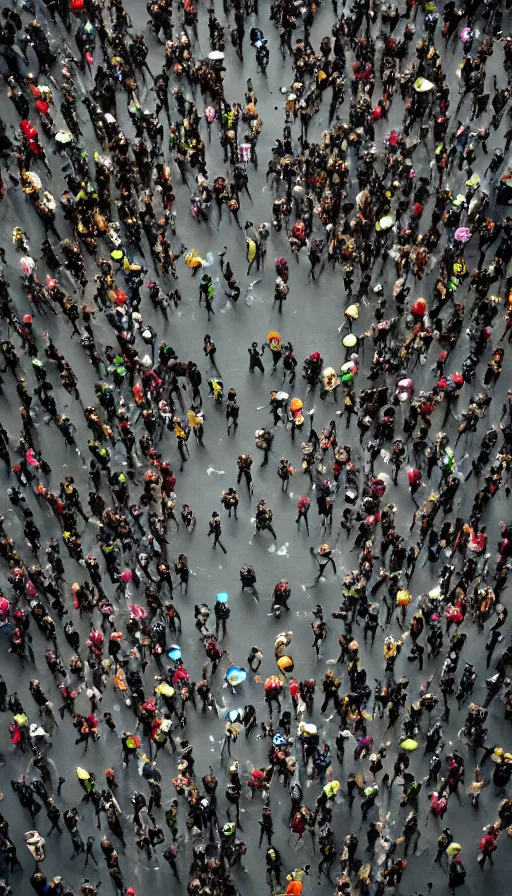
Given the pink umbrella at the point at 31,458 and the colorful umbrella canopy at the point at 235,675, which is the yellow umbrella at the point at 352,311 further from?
the colorful umbrella canopy at the point at 235,675

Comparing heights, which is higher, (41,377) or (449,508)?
(41,377)

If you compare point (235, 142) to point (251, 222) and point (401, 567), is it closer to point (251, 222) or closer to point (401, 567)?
point (251, 222)

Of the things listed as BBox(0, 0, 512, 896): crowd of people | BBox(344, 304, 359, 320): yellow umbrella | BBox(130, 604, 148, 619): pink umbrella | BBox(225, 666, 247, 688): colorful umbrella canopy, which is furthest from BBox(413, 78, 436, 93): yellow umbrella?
BBox(225, 666, 247, 688): colorful umbrella canopy

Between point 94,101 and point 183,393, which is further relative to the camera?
point 94,101

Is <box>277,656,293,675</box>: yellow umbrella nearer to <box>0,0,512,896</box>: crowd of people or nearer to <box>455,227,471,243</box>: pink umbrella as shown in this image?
<box>0,0,512,896</box>: crowd of people

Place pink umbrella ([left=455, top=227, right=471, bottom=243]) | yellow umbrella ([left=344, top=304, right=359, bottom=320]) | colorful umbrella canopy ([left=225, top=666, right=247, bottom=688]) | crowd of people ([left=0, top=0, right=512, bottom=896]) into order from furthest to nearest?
pink umbrella ([left=455, top=227, right=471, bottom=243]), yellow umbrella ([left=344, top=304, right=359, bottom=320]), colorful umbrella canopy ([left=225, top=666, right=247, bottom=688]), crowd of people ([left=0, top=0, right=512, bottom=896])

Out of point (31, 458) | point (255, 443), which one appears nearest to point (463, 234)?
point (255, 443)


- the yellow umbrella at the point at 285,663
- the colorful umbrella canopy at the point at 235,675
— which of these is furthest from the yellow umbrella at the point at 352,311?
the colorful umbrella canopy at the point at 235,675

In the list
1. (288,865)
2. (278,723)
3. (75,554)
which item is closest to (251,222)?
(75,554)
